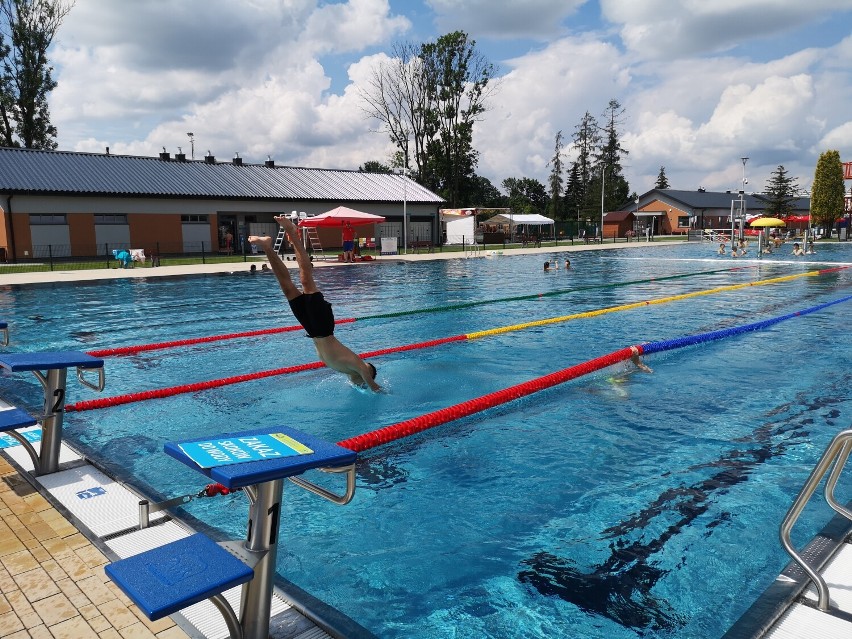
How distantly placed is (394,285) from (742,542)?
1631cm

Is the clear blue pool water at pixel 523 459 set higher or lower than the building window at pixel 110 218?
lower

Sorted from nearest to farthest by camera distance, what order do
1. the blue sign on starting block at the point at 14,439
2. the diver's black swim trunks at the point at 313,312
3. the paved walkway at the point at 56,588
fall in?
the paved walkway at the point at 56,588 → the blue sign on starting block at the point at 14,439 → the diver's black swim trunks at the point at 313,312

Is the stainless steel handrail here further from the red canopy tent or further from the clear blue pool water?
the red canopy tent

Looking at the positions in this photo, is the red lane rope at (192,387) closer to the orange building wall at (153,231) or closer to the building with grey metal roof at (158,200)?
the building with grey metal roof at (158,200)

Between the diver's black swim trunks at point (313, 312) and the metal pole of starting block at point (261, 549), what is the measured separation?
3.38 metres

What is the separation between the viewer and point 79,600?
288 centimetres

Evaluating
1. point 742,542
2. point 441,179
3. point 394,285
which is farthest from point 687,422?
point 441,179

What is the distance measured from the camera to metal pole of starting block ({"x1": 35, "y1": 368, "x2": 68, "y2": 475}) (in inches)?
168

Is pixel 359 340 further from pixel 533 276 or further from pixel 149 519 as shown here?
pixel 533 276

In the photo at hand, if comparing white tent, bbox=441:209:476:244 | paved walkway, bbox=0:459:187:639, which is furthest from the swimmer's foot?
white tent, bbox=441:209:476:244

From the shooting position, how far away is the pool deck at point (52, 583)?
2.68 meters

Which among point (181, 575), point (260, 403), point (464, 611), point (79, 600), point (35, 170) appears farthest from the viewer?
point (35, 170)

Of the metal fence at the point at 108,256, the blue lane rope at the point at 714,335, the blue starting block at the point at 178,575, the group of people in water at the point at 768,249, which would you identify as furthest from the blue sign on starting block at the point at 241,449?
the group of people in water at the point at 768,249

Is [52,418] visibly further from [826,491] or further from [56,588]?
[826,491]
